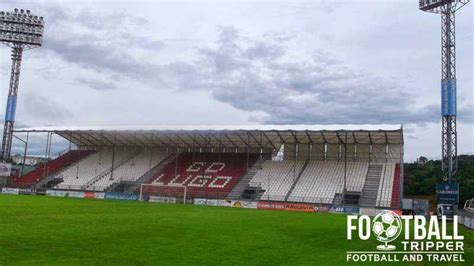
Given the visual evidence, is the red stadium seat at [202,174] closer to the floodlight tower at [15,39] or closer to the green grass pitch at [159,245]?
the floodlight tower at [15,39]

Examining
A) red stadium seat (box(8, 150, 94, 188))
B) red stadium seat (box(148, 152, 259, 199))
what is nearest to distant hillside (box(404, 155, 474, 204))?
red stadium seat (box(148, 152, 259, 199))

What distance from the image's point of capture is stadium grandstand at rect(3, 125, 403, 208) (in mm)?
50688

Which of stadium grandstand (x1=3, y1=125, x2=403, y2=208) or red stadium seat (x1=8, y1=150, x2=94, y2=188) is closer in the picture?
stadium grandstand (x1=3, y1=125, x2=403, y2=208)

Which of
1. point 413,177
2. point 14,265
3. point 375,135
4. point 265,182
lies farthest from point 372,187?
point 14,265

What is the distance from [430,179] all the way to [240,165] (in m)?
39.2

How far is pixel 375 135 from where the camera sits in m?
52.0

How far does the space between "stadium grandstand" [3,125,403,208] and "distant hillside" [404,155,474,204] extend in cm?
2353

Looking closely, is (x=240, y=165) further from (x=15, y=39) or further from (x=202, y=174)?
(x=15, y=39)

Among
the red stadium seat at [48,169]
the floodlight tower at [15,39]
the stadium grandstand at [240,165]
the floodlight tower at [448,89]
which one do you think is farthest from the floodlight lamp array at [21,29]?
the floodlight tower at [448,89]

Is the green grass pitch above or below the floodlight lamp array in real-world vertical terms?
below

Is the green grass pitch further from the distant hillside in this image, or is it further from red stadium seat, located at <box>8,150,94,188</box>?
the distant hillside

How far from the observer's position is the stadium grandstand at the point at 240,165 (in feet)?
166

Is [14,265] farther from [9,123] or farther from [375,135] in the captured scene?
[9,123]

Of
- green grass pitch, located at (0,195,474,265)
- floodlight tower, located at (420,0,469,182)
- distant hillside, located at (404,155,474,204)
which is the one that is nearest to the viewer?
green grass pitch, located at (0,195,474,265)
